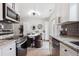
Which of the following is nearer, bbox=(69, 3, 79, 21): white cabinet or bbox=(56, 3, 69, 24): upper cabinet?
bbox=(69, 3, 79, 21): white cabinet

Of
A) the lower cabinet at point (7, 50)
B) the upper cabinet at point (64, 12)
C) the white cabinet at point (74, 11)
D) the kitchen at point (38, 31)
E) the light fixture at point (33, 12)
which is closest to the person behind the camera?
the lower cabinet at point (7, 50)

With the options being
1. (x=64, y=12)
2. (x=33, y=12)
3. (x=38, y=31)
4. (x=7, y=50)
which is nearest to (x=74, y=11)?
(x=64, y=12)

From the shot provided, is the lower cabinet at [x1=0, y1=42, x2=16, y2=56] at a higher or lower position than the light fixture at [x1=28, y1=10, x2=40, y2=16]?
lower

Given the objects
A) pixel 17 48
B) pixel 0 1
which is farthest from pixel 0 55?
pixel 0 1

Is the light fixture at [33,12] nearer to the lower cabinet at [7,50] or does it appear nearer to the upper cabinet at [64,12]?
the upper cabinet at [64,12]

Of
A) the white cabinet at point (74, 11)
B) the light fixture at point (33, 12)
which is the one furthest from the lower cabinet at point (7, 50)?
the light fixture at point (33, 12)

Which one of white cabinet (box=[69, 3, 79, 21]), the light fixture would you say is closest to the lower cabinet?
white cabinet (box=[69, 3, 79, 21])

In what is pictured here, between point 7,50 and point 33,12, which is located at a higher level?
point 33,12

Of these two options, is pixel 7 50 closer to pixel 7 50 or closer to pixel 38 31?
pixel 7 50

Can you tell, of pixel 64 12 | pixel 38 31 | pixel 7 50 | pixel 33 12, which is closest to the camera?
pixel 7 50

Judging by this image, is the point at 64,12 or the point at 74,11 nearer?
the point at 74,11

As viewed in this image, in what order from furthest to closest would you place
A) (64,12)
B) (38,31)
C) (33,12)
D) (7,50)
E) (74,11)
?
(38,31), (33,12), (64,12), (74,11), (7,50)

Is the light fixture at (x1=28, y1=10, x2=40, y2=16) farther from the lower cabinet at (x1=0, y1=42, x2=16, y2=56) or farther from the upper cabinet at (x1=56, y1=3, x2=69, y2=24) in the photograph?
the lower cabinet at (x1=0, y1=42, x2=16, y2=56)

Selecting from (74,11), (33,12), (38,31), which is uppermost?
(33,12)
